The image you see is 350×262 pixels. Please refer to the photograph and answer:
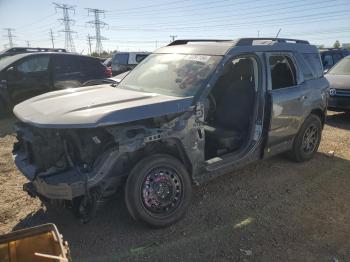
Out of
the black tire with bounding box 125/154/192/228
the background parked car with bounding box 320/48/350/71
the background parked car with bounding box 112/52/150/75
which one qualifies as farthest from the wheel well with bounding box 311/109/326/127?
the background parked car with bounding box 112/52/150/75

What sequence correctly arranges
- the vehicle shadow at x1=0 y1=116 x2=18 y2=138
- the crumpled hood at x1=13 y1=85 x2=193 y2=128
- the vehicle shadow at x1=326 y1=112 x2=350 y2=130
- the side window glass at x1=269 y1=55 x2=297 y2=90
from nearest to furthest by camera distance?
1. the crumpled hood at x1=13 y1=85 x2=193 y2=128
2. the side window glass at x1=269 y1=55 x2=297 y2=90
3. the vehicle shadow at x1=0 y1=116 x2=18 y2=138
4. the vehicle shadow at x1=326 y1=112 x2=350 y2=130

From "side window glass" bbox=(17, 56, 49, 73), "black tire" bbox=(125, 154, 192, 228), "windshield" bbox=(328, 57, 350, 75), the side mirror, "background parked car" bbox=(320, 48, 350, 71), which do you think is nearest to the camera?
"black tire" bbox=(125, 154, 192, 228)

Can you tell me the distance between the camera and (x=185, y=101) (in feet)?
12.5

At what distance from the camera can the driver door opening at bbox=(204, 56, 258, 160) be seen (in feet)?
15.5

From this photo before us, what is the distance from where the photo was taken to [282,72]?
517 cm

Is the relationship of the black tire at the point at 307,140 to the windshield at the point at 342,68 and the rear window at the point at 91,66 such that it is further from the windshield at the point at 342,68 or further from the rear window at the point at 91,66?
the rear window at the point at 91,66

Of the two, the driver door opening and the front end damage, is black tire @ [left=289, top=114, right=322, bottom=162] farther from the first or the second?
the front end damage

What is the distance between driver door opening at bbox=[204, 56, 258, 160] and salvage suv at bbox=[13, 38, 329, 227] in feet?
0.05

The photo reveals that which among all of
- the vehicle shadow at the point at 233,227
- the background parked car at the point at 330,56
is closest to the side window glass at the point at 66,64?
the vehicle shadow at the point at 233,227

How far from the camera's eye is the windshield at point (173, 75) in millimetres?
4148

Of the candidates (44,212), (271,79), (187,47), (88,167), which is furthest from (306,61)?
(44,212)

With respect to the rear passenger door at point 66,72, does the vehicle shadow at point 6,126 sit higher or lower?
lower

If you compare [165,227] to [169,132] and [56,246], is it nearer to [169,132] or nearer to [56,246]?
[169,132]

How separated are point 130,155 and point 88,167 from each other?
1.39 ft
